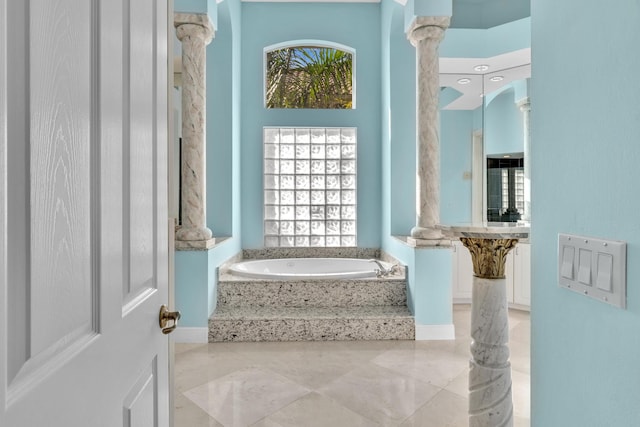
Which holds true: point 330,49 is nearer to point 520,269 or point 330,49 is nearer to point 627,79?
point 520,269

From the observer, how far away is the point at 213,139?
4398 millimetres

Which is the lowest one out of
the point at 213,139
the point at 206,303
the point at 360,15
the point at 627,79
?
the point at 206,303

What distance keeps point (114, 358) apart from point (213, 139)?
A: 3.87 metres

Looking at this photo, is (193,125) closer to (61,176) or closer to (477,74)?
(61,176)

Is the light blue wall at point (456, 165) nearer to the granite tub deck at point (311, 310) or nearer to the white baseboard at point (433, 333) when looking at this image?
the granite tub deck at point (311, 310)

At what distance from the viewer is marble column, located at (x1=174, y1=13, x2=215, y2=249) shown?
3496 millimetres

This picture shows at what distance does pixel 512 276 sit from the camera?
4.43 metres

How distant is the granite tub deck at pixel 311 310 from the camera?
3383 millimetres

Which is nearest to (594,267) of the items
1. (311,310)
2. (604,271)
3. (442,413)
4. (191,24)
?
(604,271)

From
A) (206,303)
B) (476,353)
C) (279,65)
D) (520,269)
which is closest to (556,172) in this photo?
(476,353)

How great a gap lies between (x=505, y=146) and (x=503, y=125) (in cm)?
24

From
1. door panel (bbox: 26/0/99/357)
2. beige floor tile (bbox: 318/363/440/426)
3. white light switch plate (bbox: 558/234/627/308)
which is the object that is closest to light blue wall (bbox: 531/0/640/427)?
white light switch plate (bbox: 558/234/627/308)

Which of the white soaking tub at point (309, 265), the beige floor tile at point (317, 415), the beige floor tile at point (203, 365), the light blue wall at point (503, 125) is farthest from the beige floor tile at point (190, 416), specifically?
the light blue wall at point (503, 125)

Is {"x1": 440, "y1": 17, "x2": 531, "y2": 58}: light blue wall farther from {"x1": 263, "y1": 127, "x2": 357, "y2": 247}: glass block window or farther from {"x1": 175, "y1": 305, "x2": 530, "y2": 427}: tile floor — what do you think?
{"x1": 175, "y1": 305, "x2": 530, "y2": 427}: tile floor
